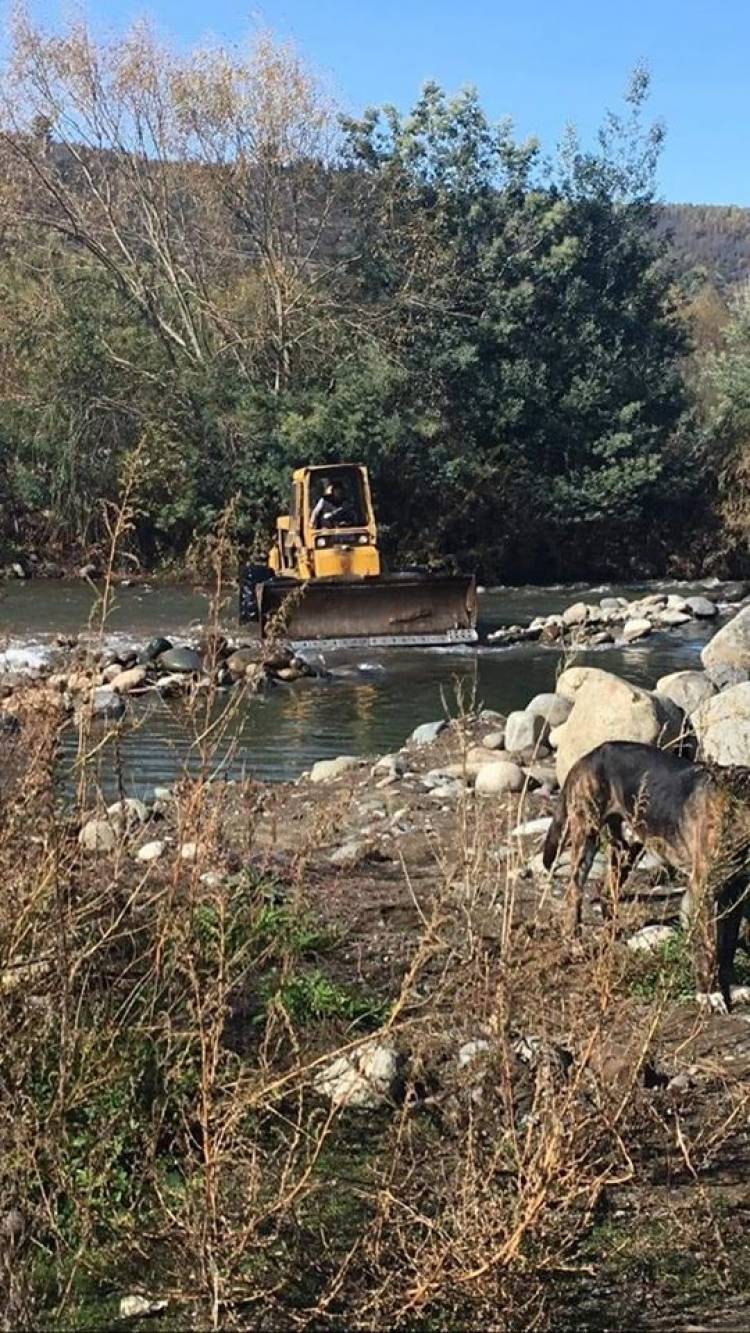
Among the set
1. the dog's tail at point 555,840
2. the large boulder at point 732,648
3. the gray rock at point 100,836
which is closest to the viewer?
the gray rock at point 100,836

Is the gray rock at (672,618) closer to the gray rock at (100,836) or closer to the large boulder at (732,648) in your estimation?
the large boulder at (732,648)

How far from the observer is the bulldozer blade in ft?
67.3

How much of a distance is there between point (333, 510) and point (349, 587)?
6.31ft

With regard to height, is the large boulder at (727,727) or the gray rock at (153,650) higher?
the large boulder at (727,727)

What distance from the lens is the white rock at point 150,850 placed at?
5.95 m

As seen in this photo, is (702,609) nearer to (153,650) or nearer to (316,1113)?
(153,650)

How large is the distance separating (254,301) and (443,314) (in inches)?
164

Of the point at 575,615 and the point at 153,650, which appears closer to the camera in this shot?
the point at 153,650

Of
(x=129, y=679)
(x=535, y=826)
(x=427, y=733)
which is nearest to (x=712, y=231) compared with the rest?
(x=129, y=679)

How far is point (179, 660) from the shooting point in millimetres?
19375

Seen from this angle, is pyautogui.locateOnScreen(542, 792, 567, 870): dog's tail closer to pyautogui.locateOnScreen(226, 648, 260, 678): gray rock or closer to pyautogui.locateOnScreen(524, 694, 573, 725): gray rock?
pyautogui.locateOnScreen(524, 694, 573, 725): gray rock

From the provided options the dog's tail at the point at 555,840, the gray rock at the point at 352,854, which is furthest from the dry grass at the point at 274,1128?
the gray rock at the point at 352,854

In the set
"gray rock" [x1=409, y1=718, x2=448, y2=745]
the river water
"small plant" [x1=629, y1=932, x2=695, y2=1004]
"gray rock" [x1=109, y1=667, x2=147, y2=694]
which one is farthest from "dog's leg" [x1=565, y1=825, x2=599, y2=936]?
"gray rock" [x1=109, y1=667, x2=147, y2=694]

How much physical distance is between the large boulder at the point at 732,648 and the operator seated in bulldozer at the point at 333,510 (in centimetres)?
683
